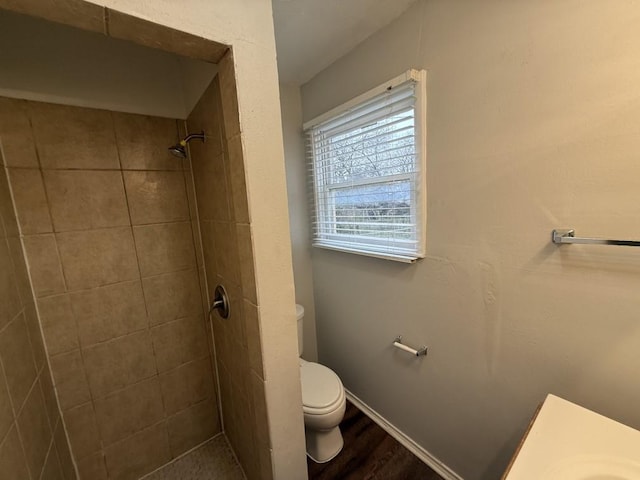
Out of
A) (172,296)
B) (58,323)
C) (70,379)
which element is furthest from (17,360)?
(172,296)

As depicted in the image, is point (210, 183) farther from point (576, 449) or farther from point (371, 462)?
point (371, 462)

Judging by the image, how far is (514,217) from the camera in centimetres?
98

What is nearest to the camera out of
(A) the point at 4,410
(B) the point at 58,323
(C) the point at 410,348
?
(A) the point at 4,410

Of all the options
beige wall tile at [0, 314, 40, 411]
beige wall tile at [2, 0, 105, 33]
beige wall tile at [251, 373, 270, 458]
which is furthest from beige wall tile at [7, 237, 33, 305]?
beige wall tile at [251, 373, 270, 458]

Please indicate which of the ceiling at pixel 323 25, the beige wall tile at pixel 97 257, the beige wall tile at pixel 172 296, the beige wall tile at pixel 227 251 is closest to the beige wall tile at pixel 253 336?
the beige wall tile at pixel 227 251

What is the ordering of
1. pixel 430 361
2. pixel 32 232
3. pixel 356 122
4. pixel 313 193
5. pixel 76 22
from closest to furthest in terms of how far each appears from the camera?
pixel 76 22 → pixel 32 232 → pixel 430 361 → pixel 356 122 → pixel 313 193

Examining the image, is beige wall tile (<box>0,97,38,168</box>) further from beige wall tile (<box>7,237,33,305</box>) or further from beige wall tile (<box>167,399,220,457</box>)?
beige wall tile (<box>167,399,220,457</box>)

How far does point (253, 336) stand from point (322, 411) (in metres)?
0.75

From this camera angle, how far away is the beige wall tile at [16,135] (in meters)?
1.05

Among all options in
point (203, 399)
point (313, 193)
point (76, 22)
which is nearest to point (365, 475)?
point (203, 399)

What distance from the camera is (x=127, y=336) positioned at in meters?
1.37

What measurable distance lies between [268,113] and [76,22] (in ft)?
1.63

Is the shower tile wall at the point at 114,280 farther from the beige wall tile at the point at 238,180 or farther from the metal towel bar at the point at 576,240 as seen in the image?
the metal towel bar at the point at 576,240

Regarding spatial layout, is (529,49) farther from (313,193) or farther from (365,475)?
(365,475)
